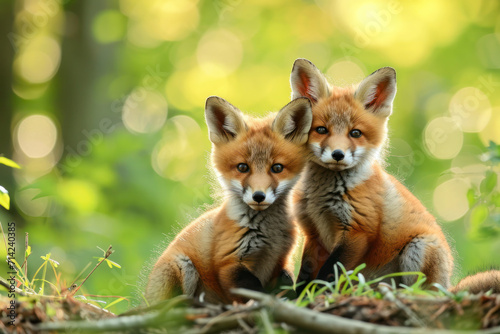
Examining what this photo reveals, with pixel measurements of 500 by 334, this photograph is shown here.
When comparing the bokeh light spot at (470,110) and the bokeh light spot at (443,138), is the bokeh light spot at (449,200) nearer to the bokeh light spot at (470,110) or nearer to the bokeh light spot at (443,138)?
the bokeh light spot at (443,138)

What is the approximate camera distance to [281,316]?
2537 millimetres

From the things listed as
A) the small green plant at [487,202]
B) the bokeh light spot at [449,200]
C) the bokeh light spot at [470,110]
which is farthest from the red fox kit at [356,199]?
the bokeh light spot at [470,110]

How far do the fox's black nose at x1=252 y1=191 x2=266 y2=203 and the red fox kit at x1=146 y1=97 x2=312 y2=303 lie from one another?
0.04 meters

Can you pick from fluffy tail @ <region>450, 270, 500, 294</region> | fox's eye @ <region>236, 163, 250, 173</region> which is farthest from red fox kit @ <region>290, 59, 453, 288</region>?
fox's eye @ <region>236, 163, 250, 173</region>

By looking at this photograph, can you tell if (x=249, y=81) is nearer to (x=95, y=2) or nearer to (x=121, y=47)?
(x=121, y=47)

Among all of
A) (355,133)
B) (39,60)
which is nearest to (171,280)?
(355,133)

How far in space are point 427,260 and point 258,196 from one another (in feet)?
4.84

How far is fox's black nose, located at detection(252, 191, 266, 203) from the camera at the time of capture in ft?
13.4

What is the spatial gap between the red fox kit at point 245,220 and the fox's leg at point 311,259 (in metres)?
0.13

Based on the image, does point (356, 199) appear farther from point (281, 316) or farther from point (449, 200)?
point (449, 200)

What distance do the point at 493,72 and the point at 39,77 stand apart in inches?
409

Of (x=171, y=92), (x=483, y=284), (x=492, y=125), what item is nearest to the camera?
(x=483, y=284)

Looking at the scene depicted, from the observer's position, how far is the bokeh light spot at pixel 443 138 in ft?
39.1

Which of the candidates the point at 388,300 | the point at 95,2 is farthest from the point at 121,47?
the point at 388,300
